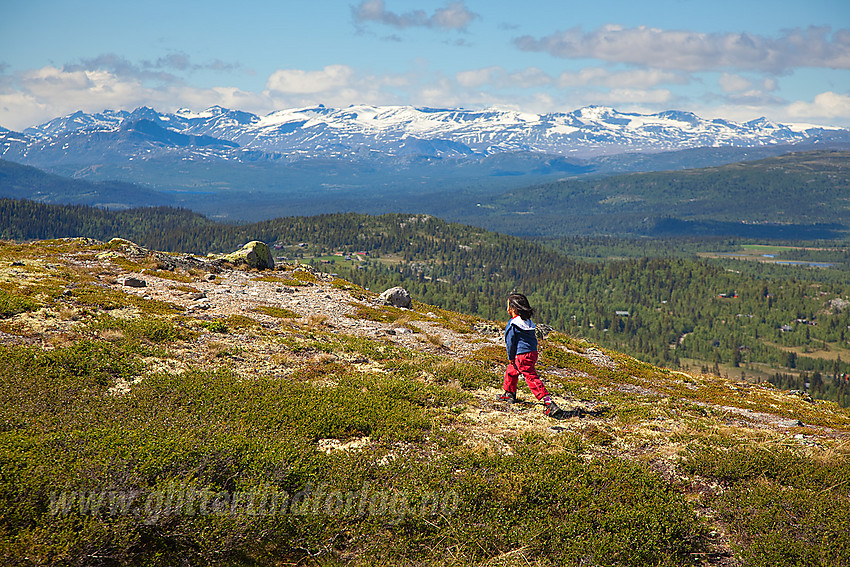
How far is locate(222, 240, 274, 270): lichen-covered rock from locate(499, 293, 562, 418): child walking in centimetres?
3677

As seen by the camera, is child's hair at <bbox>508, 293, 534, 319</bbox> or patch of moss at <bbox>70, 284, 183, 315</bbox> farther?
patch of moss at <bbox>70, 284, 183, 315</bbox>

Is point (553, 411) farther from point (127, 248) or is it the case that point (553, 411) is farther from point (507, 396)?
point (127, 248)

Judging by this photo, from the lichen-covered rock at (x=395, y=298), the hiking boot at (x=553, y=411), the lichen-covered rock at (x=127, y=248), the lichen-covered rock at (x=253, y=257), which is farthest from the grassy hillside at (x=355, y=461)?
the lichen-covered rock at (x=253, y=257)

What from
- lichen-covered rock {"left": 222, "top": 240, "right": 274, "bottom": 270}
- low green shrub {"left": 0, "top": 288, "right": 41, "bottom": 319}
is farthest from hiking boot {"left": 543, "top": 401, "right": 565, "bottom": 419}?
A: lichen-covered rock {"left": 222, "top": 240, "right": 274, "bottom": 270}

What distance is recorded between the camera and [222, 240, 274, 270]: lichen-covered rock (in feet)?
156

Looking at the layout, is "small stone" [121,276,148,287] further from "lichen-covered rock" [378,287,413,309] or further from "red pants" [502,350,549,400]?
"red pants" [502,350,549,400]

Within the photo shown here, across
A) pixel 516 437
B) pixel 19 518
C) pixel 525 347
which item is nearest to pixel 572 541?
pixel 516 437

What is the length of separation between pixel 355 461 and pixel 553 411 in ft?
24.8

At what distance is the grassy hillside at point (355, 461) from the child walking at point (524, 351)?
35.2 inches

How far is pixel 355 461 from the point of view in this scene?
11.4 m

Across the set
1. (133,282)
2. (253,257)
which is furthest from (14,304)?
(253,257)

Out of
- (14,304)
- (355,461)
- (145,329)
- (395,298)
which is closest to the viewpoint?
(355,461)

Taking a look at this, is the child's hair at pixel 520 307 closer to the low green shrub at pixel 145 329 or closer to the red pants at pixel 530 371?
the red pants at pixel 530 371

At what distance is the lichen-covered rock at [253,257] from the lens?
156 ft
